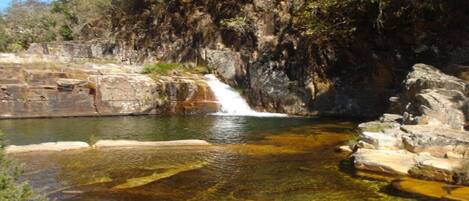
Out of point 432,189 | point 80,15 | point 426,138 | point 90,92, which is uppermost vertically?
point 80,15

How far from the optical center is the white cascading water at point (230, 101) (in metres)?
26.9

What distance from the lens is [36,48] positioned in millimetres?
38406

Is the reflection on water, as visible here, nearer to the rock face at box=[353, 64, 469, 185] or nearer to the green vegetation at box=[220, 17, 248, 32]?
the rock face at box=[353, 64, 469, 185]

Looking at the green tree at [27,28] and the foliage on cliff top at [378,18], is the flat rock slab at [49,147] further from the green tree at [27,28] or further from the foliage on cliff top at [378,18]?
the green tree at [27,28]

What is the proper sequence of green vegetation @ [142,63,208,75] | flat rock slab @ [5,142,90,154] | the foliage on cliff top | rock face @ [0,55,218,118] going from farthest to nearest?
green vegetation @ [142,63,208,75]
rock face @ [0,55,218,118]
the foliage on cliff top
flat rock slab @ [5,142,90,154]

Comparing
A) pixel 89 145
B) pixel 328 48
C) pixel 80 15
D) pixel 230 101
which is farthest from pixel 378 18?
pixel 80 15

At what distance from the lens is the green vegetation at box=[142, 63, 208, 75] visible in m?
29.4

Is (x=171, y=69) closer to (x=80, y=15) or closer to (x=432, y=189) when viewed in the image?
(x=80, y=15)

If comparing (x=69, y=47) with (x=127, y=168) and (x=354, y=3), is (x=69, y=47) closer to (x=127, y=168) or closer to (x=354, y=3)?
(x=354, y=3)

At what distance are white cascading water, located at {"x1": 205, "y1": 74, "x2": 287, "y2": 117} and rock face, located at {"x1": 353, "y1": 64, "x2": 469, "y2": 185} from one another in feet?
34.5

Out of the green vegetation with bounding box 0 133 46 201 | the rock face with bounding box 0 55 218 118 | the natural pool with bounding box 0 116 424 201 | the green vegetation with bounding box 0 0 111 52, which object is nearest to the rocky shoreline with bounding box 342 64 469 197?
the natural pool with bounding box 0 116 424 201

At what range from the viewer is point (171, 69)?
1206 inches

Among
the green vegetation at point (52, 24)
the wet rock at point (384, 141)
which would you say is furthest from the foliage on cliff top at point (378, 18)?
the green vegetation at point (52, 24)

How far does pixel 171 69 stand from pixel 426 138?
66.7ft
